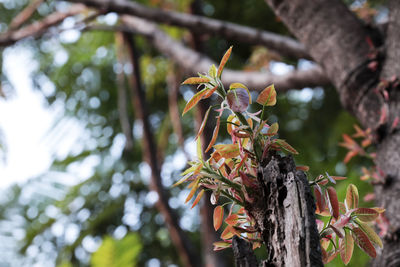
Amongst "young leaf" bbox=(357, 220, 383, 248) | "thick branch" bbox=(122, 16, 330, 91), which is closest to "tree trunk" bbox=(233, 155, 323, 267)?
"young leaf" bbox=(357, 220, 383, 248)

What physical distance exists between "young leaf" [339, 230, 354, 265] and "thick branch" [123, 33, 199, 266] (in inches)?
46.7

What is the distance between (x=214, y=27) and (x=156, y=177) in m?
0.62

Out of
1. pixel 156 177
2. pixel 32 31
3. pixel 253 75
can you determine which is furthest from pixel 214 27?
pixel 32 31

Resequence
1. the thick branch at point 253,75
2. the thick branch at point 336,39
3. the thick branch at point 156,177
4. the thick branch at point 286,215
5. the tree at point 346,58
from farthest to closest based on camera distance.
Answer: the thick branch at point 156,177, the thick branch at point 253,75, the thick branch at point 336,39, the tree at point 346,58, the thick branch at point 286,215

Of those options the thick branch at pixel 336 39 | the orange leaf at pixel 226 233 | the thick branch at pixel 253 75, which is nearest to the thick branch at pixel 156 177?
the thick branch at pixel 253 75

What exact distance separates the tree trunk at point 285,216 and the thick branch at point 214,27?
2.67 feet

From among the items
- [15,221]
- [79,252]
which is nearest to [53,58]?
[15,221]

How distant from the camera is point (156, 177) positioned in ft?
5.41

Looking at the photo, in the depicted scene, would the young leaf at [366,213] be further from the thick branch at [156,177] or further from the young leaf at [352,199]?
the thick branch at [156,177]

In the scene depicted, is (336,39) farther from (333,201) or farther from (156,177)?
(156,177)

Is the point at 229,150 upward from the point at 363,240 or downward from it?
upward

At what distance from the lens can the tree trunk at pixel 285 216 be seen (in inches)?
14.0

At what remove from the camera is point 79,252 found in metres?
2.15

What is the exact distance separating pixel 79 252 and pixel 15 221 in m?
0.45
